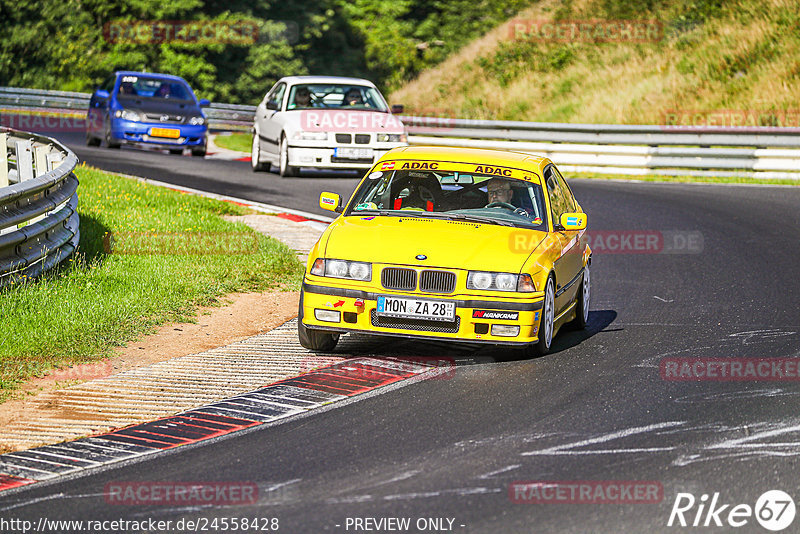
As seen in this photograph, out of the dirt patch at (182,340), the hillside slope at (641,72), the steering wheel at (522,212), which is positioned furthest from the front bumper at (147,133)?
the steering wheel at (522,212)

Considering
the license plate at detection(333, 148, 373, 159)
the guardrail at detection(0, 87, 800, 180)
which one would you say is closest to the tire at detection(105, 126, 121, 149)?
the guardrail at detection(0, 87, 800, 180)

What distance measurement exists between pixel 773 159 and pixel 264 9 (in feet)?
113

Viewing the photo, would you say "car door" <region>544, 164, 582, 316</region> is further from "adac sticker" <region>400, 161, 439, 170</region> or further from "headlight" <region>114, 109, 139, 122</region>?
"headlight" <region>114, 109, 139, 122</region>

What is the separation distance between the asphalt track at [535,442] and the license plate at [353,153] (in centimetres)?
1004

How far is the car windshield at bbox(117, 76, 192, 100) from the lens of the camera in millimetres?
26297

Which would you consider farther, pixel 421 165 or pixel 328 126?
pixel 328 126

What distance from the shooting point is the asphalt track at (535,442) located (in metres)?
5.67

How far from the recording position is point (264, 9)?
53.6m

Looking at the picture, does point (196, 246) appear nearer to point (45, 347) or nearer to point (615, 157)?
point (45, 347)

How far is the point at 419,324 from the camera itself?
8.66m

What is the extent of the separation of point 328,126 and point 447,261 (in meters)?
12.4

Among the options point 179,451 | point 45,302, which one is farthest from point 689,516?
point 45,302

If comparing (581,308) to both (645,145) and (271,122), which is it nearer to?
(271,122)

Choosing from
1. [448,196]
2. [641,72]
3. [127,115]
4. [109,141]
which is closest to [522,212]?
[448,196]
